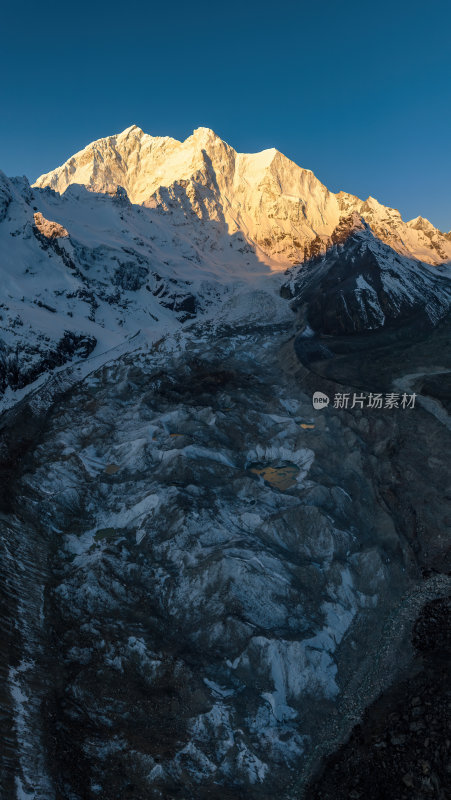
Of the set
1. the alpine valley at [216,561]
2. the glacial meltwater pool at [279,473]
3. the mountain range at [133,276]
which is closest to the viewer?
the alpine valley at [216,561]

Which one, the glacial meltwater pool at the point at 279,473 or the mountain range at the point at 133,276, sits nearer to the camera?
the glacial meltwater pool at the point at 279,473

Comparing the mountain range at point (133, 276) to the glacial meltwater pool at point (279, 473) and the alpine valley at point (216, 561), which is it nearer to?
the alpine valley at point (216, 561)

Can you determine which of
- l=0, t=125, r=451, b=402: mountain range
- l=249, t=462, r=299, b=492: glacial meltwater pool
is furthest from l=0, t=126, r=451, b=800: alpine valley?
l=0, t=125, r=451, b=402: mountain range

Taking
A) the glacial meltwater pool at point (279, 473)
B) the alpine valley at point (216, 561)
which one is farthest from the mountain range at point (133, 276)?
the glacial meltwater pool at point (279, 473)

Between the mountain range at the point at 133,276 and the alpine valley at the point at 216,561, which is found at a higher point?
the mountain range at the point at 133,276

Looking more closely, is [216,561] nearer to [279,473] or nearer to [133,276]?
[279,473]

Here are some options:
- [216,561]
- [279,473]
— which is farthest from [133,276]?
[216,561]

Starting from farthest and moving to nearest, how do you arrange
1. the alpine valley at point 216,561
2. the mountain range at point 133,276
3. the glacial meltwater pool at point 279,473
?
the mountain range at point 133,276
the glacial meltwater pool at point 279,473
the alpine valley at point 216,561

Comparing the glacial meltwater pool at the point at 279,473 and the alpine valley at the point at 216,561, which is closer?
the alpine valley at the point at 216,561

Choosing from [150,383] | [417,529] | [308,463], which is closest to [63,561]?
[308,463]

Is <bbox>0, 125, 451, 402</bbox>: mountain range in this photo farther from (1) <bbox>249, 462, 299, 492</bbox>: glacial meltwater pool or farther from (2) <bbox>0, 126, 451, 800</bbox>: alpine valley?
(1) <bbox>249, 462, 299, 492</bbox>: glacial meltwater pool
